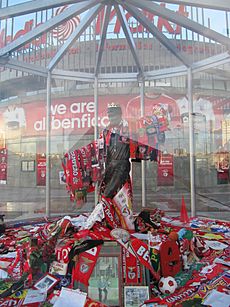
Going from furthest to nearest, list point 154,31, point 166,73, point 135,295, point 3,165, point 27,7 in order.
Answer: point 166,73 < point 3,165 < point 154,31 < point 27,7 < point 135,295

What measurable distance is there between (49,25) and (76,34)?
60 centimetres

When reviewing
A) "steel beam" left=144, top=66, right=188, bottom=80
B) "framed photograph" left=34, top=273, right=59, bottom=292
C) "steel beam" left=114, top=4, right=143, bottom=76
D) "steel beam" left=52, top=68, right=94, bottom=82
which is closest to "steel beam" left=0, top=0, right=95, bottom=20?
"steel beam" left=114, top=4, right=143, bottom=76

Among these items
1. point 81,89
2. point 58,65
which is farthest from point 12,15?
point 81,89

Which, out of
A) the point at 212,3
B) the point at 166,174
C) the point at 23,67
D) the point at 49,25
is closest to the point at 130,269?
the point at 212,3

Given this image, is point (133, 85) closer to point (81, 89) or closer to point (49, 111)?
point (81, 89)

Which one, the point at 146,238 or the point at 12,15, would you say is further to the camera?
the point at 12,15

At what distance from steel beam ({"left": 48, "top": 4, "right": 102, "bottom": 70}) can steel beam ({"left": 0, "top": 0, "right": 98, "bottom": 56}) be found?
13.0 inches

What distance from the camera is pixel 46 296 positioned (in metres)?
1.67

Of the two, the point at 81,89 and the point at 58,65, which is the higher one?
the point at 58,65

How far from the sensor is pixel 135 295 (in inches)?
66.2

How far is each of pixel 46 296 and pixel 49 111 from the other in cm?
320

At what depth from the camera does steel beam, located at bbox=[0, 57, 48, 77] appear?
3.55 metres

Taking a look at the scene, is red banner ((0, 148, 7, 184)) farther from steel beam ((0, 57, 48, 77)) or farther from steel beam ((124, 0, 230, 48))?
steel beam ((124, 0, 230, 48))

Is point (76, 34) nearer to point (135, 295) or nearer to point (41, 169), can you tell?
point (41, 169)
